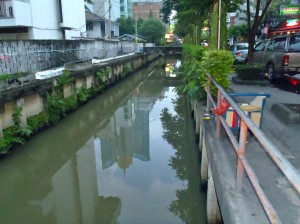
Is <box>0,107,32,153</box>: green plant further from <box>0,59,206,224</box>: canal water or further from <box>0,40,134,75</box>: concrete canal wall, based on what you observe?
<box>0,40,134,75</box>: concrete canal wall

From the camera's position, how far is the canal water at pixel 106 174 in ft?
16.1

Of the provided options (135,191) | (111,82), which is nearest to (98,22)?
(111,82)

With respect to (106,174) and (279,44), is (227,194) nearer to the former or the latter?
(106,174)

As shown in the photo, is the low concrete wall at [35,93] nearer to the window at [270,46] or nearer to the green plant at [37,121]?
the green plant at [37,121]

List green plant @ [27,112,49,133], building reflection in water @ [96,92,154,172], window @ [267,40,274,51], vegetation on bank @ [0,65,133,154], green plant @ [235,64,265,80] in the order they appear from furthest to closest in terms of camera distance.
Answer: window @ [267,40,274,51], green plant @ [235,64,265,80], green plant @ [27,112,49,133], building reflection in water @ [96,92,154,172], vegetation on bank @ [0,65,133,154]

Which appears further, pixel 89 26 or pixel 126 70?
pixel 89 26

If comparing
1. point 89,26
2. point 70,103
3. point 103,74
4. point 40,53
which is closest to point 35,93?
point 70,103

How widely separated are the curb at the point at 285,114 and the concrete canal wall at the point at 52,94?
589 centimetres

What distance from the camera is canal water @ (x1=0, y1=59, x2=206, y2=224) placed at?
16.1 feet

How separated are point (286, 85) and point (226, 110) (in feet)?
21.6

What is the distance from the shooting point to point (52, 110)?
30.3 feet

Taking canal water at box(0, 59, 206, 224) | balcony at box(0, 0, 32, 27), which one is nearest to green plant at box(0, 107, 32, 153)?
canal water at box(0, 59, 206, 224)

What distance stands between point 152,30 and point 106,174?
5512cm

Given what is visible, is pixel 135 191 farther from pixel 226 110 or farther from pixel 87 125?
pixel 87 125
